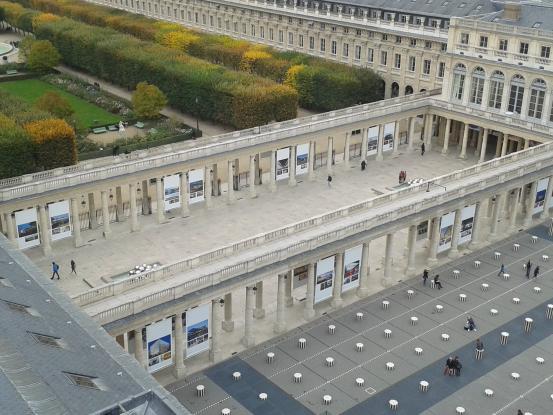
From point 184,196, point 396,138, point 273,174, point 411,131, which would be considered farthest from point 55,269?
point 411,131

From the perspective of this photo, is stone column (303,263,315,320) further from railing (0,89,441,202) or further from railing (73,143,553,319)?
railing (0,89,441,202)

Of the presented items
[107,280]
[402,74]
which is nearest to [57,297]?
[107,280]

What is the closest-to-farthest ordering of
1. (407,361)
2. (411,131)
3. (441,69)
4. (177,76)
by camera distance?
(407,361) < (411,131) < (177,76) < (441,69)

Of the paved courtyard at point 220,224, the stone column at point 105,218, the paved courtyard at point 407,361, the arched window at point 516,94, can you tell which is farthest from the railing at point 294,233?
the stone column at point 105,218

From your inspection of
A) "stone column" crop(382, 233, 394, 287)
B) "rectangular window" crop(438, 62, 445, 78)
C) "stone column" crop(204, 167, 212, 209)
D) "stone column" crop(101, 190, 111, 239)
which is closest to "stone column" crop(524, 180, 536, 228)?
"stone column" crop(382, 233, 394, 287)

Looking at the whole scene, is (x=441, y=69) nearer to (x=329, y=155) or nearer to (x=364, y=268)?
(x=329, y=155)

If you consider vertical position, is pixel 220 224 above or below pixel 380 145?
below
